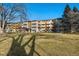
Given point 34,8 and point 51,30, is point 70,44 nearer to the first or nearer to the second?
point 51,30

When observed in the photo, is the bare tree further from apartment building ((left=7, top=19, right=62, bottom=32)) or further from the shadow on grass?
the shadow on grass

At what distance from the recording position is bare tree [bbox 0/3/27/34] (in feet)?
13.7

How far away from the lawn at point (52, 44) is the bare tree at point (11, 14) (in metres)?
0.16

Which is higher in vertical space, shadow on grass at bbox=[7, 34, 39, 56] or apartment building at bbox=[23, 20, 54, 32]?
apartment building at bbox=[23, 20, 54, 32]

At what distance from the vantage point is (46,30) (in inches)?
165

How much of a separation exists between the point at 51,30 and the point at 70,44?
28 centimetres

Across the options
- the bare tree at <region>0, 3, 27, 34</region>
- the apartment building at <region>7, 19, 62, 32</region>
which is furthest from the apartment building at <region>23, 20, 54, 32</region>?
the bare tree at <region>0, 3, 27, 34</region>

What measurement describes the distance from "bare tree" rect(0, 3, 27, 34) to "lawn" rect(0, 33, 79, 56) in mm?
157

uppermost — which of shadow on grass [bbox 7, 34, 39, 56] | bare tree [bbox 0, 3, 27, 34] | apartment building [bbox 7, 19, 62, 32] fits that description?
bare tree [bbox 0, 3, 27, 34]

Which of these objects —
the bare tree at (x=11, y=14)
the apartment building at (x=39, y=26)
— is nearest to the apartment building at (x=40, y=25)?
the apartment building at (x=39, y=26)

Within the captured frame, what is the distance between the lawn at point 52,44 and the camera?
416 centimetres

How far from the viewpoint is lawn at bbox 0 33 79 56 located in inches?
164

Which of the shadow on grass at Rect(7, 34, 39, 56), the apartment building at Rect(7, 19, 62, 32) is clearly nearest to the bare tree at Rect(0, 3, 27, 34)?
the apartment building at Rect(7, 19, 62, 32)

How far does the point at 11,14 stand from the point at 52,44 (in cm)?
59
